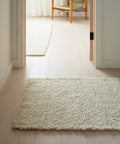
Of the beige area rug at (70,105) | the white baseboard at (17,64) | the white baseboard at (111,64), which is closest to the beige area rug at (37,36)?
Answer: the white baseboard at (17,64)

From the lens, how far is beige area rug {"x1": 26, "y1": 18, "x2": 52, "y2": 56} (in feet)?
12.4

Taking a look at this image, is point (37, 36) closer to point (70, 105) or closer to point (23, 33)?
point (23, 33)

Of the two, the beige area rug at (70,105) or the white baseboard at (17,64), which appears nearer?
the beige area rug at (70,105)

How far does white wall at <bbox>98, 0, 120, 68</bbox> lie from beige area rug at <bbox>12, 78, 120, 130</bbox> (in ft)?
1.45

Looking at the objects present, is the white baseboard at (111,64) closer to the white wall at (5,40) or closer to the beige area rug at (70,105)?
the beige area rug at (70,105)

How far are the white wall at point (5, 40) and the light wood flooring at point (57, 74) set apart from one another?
9cm

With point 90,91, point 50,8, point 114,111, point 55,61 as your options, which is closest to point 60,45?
Result: point 55,61

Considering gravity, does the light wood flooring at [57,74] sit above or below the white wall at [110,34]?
below

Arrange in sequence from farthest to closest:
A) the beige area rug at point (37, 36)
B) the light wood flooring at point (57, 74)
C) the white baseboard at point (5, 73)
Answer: the beige area rug at point (37, 36), the white baseboard at point (5, 73), the light wood flooring at point (57, 74)

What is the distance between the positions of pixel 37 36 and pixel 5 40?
1.97 m

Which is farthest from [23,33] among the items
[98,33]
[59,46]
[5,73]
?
[59,46]

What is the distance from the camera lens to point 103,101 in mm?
2176

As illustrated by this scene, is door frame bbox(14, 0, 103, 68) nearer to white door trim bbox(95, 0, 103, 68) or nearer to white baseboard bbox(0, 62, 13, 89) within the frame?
white door trim bbox(95, 0, 103, 68)

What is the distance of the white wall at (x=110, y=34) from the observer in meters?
2.99
